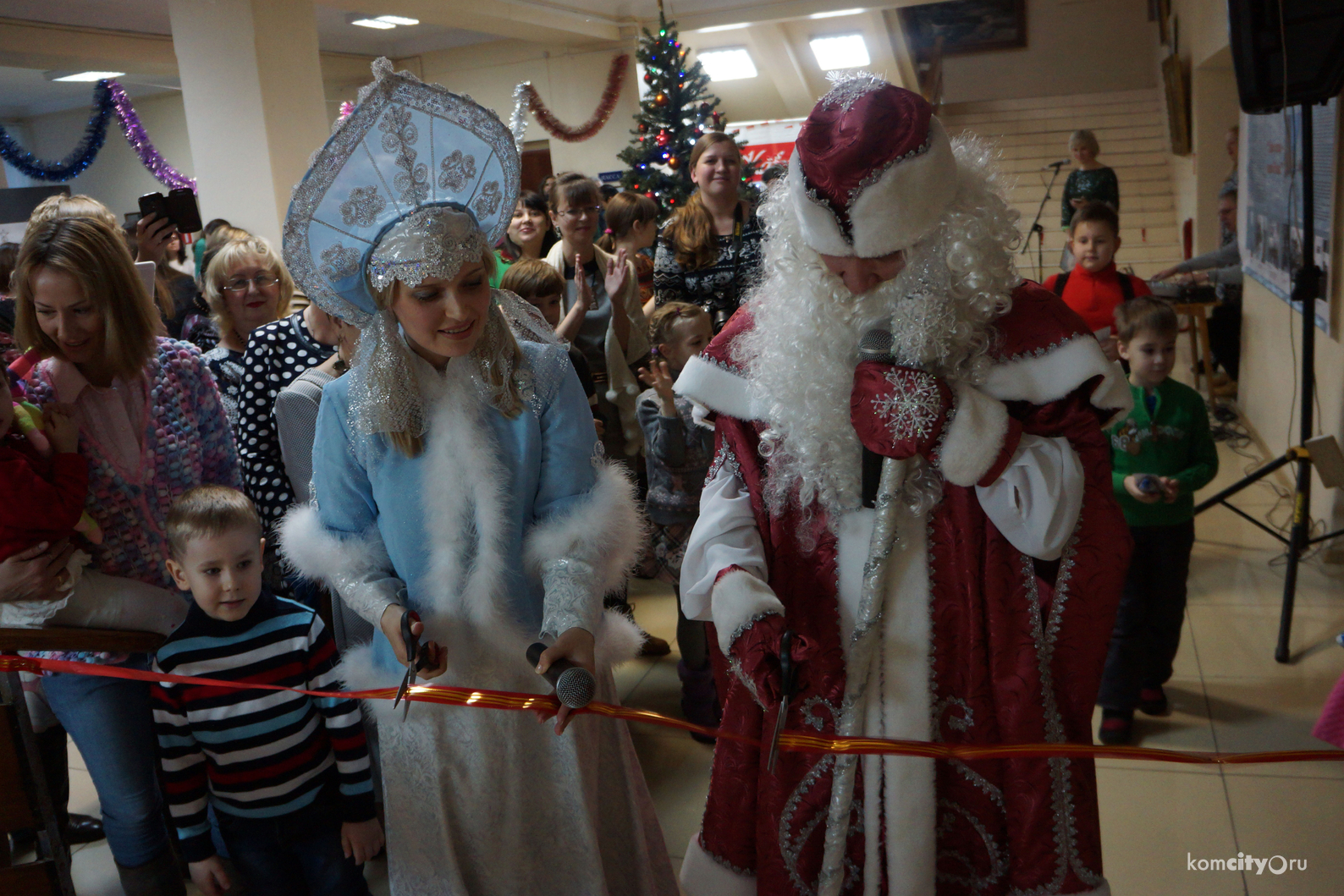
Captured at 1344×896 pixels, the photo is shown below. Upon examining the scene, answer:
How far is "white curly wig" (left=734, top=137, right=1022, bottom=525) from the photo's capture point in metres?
1.44

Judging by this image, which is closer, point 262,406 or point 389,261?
point 389,261

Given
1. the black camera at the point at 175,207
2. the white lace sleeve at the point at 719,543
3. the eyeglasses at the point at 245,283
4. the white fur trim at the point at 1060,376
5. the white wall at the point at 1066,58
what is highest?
the white wall at the point at 1066,58

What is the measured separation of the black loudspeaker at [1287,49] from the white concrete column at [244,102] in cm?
459

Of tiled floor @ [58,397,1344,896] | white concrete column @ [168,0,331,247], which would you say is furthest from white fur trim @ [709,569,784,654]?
white concrete column @ [168,0,331,247]

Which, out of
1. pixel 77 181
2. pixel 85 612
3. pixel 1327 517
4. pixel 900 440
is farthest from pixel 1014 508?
pixel 77 181

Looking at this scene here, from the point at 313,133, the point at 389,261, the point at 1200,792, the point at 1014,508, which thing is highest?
the point at 313,133

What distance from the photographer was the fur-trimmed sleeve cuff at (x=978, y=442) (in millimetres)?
1402

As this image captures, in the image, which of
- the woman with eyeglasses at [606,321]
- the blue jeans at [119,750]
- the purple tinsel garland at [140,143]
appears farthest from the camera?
the purple tinsel garland at [140,143]

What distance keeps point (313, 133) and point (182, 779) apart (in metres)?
4.67

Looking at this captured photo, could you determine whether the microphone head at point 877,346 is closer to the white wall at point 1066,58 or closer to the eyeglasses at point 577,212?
the eyeglasses at point 577,212

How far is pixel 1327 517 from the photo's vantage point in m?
4.25

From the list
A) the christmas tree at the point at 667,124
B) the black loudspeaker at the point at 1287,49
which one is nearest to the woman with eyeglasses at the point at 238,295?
the black loudspeaker at the point at 1287,49

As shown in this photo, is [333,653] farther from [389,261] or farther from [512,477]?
[389,261]

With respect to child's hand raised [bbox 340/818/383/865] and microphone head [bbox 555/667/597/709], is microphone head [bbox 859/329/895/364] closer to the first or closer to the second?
microphone head [bbox 555/667/597/709]
